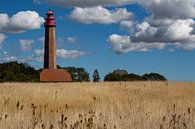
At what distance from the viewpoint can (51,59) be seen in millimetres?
75000

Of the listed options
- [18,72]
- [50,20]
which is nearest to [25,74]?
[18,72]

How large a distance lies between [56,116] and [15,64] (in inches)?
3448

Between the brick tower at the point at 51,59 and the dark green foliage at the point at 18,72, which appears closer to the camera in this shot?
the brick tower at the point at 51,59

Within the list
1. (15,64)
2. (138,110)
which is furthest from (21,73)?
(138,110)

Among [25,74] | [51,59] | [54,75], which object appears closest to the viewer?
[54,75]

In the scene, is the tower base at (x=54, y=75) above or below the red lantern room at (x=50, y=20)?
below

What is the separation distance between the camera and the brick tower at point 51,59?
70188mm

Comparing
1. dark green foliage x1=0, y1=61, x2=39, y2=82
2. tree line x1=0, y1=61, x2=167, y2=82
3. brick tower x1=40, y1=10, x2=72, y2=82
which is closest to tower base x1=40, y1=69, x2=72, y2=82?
brick tower x1=40, y1=10, x2=72, y2=82

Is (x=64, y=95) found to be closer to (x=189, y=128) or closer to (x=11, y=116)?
(x=11, y=116)

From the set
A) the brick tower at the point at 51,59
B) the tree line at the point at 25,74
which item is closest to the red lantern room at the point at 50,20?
the brick tower at the point at 51,59

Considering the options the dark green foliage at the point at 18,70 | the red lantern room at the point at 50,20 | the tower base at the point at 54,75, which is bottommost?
the tower base at the point at 54,75

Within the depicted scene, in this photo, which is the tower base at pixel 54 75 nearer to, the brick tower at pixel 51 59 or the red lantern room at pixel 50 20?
the brick tower at pixel 51 59

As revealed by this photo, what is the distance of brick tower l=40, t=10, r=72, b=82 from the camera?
2763 inches

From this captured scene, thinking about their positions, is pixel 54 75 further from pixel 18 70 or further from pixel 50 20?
pixel 18 70
